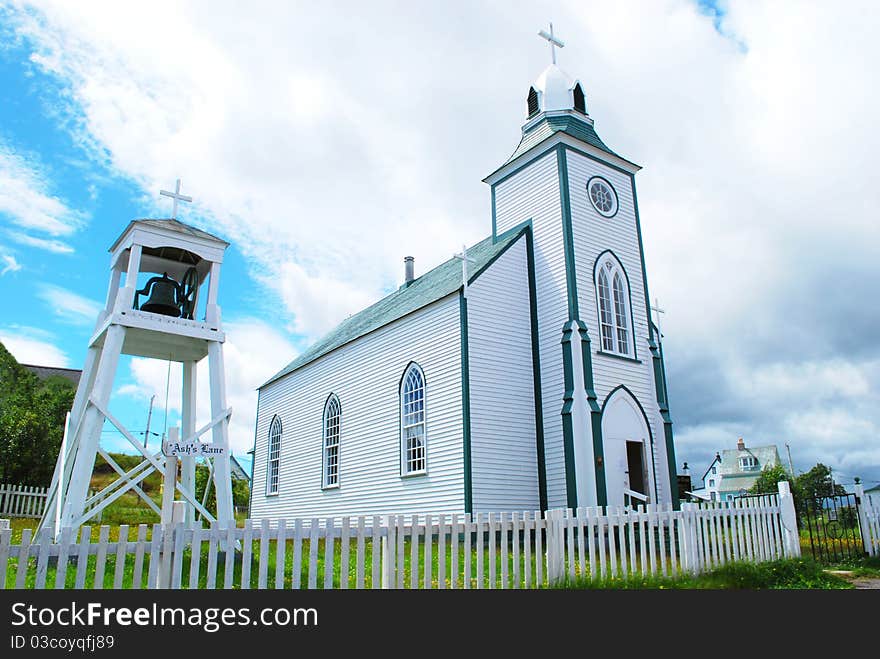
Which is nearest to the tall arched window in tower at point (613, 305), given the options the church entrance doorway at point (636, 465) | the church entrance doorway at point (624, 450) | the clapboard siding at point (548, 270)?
the clapboard siding at point (548, 270)

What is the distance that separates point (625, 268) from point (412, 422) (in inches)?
315

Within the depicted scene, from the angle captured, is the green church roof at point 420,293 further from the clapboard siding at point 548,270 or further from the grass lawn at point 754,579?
the grass lawn at point 754,579

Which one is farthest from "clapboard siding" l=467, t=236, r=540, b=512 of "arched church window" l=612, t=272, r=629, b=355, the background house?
the background house

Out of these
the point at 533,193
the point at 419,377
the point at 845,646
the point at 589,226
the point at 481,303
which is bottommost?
the point at 845,646

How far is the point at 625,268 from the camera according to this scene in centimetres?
1997

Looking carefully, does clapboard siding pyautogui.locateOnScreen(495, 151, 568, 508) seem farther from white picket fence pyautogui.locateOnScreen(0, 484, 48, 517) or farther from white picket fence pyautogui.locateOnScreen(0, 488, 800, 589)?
white picket fence pyautogui.locateOnScreen(0, 484, 48, 517)

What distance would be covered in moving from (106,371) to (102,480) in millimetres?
31258

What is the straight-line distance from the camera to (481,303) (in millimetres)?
18016

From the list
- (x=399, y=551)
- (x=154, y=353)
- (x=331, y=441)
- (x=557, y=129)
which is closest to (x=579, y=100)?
(x=557, y=129)

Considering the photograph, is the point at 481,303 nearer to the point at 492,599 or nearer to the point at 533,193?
the point at 533,193

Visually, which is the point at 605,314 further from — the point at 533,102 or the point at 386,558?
the point at 386,558

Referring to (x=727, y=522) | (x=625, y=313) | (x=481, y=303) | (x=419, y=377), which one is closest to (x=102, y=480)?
(x=419, y=377)

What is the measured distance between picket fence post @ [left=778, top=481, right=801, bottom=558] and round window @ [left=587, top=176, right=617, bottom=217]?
32.9ft

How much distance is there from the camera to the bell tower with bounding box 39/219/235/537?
31.6 feet
